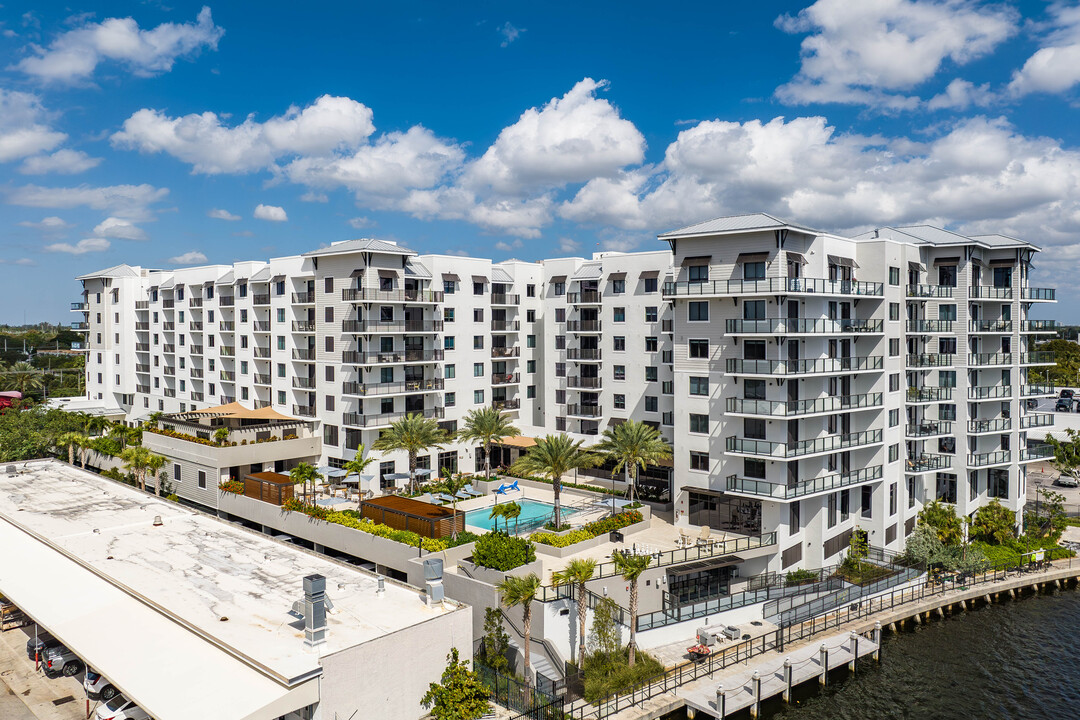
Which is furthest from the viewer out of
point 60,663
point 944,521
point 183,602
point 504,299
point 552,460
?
point 504,299

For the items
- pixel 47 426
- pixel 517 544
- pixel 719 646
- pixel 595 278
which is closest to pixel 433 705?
pixel 517 544

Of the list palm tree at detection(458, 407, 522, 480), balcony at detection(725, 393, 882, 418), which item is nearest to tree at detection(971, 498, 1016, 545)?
balcony at detection(725, 393, 882, 418)

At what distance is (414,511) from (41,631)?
18892 mm

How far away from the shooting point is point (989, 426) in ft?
175

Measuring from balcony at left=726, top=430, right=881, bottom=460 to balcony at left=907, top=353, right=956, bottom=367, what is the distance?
30.4 ft

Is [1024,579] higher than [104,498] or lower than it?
lower

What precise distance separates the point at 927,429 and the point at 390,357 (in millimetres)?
41430

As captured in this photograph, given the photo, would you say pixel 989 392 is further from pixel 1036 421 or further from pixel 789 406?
pixel 789 406

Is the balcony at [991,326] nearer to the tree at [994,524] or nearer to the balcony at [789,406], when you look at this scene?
the tree at [994,524]

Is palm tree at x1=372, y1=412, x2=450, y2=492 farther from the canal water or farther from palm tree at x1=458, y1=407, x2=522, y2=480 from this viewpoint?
the canal water

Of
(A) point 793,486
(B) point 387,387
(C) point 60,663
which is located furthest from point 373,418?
(A) point 793,486

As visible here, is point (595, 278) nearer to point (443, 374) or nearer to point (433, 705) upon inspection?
point (443, 374)

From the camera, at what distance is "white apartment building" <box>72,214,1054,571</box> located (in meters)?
44.6

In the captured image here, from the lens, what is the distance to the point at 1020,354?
5456cm
